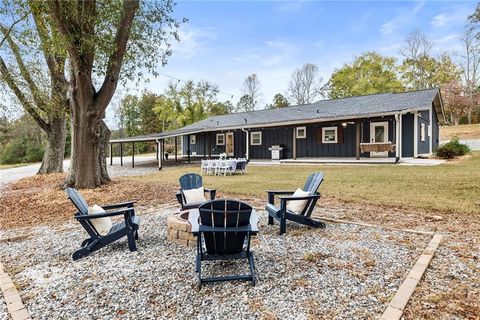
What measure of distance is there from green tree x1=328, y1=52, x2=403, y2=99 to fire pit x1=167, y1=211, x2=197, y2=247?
111ft

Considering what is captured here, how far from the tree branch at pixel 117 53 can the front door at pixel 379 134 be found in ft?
43.8

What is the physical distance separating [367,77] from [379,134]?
72.6 feet

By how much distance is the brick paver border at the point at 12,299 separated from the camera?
96.7 inches

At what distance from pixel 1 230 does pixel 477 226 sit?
26.8 feet

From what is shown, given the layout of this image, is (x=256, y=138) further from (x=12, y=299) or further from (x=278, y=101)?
(x=278, y=101)

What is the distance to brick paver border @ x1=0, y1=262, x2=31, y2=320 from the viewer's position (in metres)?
2.46

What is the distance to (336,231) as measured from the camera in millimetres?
4586

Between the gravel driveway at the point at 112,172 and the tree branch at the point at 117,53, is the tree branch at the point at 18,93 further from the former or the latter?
the tree branch at the point at 117,53

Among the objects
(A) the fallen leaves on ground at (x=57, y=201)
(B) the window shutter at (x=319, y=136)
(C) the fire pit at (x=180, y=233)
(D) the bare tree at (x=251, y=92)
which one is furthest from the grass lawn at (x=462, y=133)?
(C) the fire pit at (x=180, y=233)

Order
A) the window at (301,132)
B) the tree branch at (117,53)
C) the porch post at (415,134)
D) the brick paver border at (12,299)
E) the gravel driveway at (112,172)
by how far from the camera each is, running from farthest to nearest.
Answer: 1. the window at (301,132)
2. the gravel driveway at (112,172)
3. the porch post at (415,134)
4. the tree branch at (117,53)
5. the brick paver border at (12,299)

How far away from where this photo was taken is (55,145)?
14.6 meters

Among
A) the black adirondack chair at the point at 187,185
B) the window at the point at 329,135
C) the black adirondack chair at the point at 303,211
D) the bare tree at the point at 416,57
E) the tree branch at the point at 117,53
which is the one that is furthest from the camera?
the bare tree at the point at 416,57

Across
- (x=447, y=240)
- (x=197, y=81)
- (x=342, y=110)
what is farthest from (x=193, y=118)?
(x=447, y=240)

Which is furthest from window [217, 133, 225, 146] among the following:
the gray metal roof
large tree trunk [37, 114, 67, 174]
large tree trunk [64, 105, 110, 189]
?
large tree trunk [64, 105, 110, 189]
